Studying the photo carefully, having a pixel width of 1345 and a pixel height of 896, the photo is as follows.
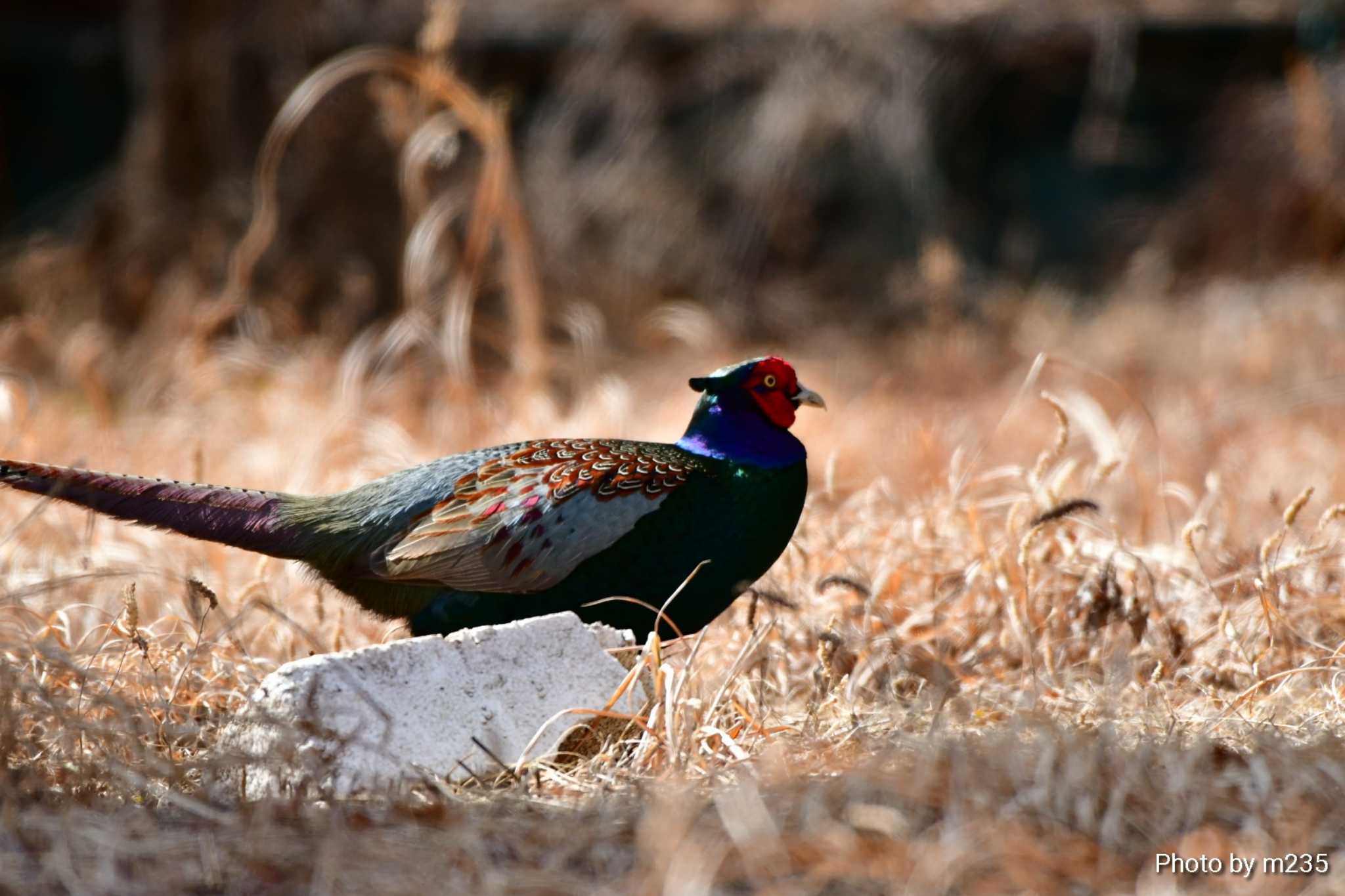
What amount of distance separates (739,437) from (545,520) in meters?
0.40

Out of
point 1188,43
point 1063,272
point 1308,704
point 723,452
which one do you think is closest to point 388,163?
point 1063,272

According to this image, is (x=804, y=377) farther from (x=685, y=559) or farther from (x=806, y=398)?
(x=685, y=559)

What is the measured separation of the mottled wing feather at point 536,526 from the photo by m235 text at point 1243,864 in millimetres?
1058

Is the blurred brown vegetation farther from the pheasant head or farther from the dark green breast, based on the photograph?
the pheasant head

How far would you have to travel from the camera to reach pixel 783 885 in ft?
6.00

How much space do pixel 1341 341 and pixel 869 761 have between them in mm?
5351

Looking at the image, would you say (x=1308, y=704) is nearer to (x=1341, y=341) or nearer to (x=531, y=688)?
(x=531, y=688)

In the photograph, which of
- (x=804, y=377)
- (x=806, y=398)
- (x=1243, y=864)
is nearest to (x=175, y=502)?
(x=806, y=398)

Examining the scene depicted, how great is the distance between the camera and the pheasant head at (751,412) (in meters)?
2.69


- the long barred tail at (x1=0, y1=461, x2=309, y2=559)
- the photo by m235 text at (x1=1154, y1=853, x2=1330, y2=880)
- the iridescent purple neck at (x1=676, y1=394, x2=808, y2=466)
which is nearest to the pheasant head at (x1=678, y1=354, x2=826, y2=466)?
the iridescent purple neck at (x1=676, y1=394, x2=808, y2=466)

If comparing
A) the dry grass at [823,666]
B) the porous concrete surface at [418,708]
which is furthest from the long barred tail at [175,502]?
the porous concrete surface at [418,708]

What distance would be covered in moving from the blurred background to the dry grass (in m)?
2.10

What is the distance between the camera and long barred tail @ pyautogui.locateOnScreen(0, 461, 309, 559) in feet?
8.32

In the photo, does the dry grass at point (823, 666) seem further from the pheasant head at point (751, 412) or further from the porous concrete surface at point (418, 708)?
the pheasant head at point (751, 412)
